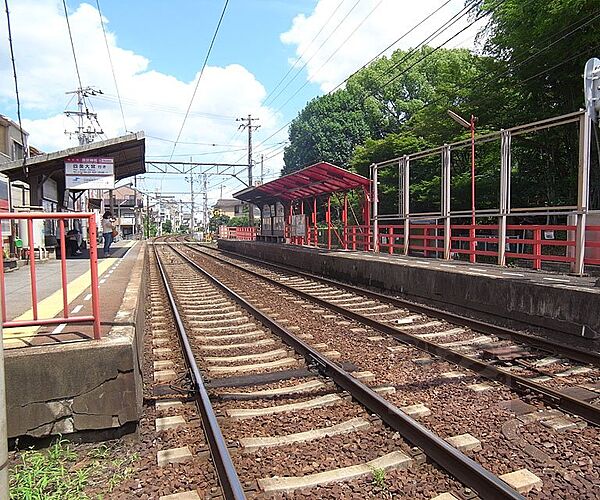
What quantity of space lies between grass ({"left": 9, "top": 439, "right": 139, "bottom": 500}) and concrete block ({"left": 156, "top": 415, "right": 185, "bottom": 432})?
47 centimetres

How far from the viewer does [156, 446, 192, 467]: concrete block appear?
12.9ft

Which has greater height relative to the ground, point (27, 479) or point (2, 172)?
point (2, 172)

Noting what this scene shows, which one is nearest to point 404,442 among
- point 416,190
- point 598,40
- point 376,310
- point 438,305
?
point 376,310

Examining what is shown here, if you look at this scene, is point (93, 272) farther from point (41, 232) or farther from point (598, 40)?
point (598, 40)

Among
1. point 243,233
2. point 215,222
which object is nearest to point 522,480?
point 243,233

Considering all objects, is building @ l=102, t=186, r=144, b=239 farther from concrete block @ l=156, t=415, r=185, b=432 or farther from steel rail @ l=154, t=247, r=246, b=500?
concrete block @ l=156, t=415, r=185, b=432

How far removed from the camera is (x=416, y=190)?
105 feet

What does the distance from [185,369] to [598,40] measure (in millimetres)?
21021

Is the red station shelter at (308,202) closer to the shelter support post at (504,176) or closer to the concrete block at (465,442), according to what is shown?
the shelter support post at (504,176)

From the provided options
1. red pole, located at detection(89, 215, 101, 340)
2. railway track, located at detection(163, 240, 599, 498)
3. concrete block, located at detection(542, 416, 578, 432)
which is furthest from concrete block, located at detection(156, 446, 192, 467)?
concrete block, located at detection(542, 416, 578, 432)

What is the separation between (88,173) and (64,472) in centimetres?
1697

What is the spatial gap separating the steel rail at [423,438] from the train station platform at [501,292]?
157 inches

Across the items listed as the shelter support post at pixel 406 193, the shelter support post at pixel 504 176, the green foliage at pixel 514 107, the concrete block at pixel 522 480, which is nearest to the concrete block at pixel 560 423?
the concrete block at pixel 522 480

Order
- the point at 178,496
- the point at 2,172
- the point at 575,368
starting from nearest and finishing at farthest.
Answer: the point at 178,496 < the point at 575,368 < the point at 2,172
